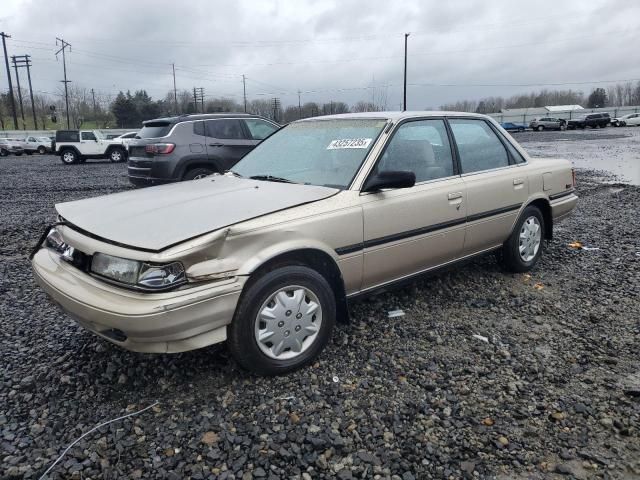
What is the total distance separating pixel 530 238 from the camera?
4887 mm

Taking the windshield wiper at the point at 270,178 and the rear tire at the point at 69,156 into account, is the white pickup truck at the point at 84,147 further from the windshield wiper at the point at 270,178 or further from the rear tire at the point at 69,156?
the windshield wiper at the point at 270,178

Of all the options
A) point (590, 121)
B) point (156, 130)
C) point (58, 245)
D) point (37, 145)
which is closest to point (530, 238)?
point (58, 245)

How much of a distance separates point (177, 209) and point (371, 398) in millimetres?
1657

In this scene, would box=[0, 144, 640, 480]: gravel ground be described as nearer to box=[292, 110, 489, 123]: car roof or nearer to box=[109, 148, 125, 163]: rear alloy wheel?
box=[292, 110, 489, 123]: car roof

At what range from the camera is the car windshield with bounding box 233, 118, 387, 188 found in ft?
11.6

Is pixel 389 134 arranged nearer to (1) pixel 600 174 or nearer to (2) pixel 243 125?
(2) pixel 243 125

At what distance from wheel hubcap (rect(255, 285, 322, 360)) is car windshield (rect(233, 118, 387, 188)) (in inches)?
34.1

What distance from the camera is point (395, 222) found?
3479mm

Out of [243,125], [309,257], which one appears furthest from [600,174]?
[309,257]

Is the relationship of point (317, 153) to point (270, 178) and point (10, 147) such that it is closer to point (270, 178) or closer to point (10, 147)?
point (270, 178)

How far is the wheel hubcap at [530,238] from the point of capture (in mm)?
4816

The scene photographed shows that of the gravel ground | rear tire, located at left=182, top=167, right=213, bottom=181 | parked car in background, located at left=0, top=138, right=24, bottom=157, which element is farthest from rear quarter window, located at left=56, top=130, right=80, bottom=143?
the gravel ground

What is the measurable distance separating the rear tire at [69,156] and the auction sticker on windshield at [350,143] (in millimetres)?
22610

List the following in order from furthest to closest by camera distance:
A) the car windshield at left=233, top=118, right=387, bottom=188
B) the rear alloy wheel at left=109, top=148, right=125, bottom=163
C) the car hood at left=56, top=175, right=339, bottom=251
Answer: the rear alloy wheel at left=109, top=148, right=125, bottom=163, the car windshield at left=233, top=118, right=387, bottom=188, the car hood at left=56, top=175, right=339, bottom=251
